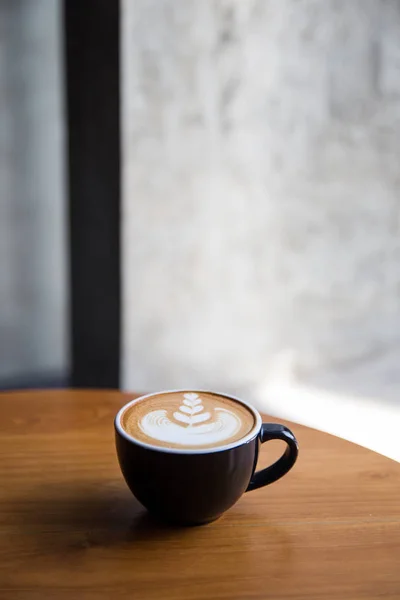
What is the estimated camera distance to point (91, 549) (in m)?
0.40

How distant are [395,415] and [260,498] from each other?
121cm

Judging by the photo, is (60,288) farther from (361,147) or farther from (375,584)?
(375,584)

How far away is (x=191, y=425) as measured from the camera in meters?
0.44

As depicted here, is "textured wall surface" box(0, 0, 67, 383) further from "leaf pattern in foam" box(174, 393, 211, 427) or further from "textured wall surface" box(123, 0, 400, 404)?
"leaf pattern in foam" box(174, 393, 211, 427)

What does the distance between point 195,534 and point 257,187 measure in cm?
137

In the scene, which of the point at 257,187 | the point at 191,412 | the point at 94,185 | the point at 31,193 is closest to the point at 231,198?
the point at 257,187

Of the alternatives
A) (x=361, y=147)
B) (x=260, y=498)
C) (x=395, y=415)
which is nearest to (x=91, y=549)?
(x=260, y=498)

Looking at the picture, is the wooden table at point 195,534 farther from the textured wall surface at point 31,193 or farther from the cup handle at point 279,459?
the textured wall surface at point 31,193

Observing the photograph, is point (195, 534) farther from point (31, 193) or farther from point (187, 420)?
point (31, 193)

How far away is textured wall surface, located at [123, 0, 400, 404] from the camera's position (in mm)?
1572

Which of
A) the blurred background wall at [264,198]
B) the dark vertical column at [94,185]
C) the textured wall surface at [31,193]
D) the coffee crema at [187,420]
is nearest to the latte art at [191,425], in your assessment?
the coffee crema at [187,420]

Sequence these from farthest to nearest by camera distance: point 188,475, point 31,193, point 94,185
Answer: point 31,193, point 94,185, point 188,475

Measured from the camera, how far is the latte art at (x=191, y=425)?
42 cm

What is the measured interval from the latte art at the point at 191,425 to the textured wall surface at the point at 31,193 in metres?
1.31
